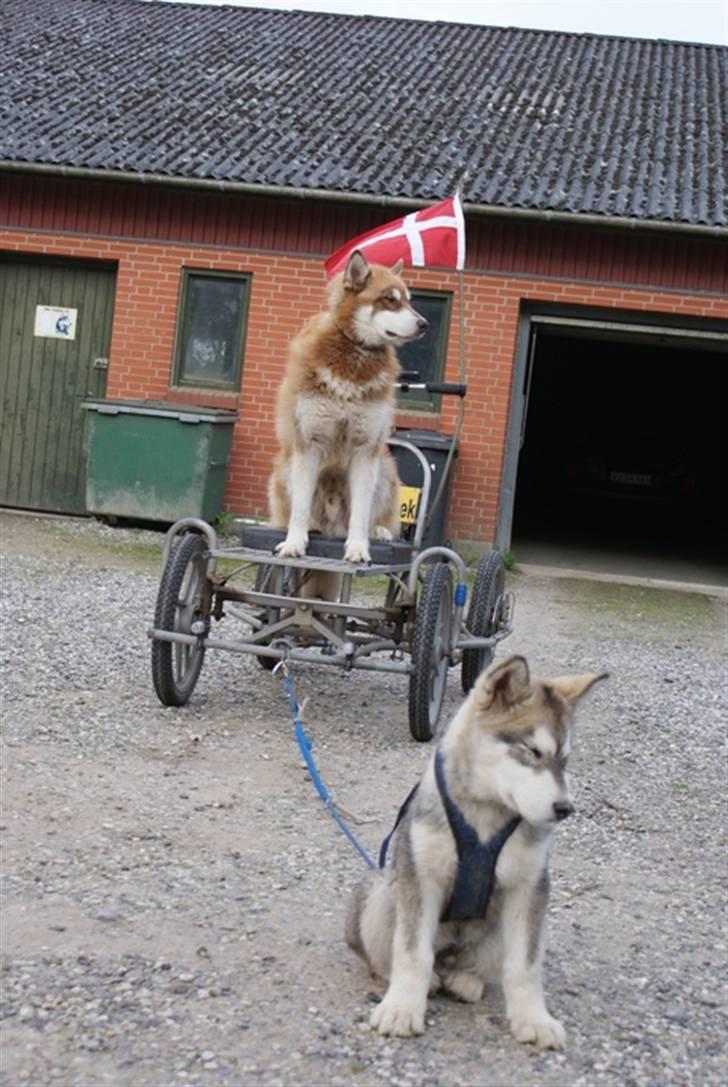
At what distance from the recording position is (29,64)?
1850 centimetres

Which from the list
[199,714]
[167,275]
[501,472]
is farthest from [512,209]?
[199,714]

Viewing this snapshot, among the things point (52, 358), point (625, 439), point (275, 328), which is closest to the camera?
point (275, 328)

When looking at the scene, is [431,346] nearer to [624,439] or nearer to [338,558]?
[338,558]

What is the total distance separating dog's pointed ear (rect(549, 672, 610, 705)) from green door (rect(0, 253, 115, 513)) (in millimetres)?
12578

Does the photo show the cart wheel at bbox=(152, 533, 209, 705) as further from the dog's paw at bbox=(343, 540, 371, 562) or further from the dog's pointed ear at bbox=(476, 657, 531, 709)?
the dog's pointed ear at bbox=(476, 657, 531, 709)

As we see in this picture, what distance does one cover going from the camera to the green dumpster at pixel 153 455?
14430mm

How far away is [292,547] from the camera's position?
23.8 feet

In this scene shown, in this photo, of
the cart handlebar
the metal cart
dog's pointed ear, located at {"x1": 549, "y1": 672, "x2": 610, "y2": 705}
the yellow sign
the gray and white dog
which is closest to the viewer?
the gray and white dog

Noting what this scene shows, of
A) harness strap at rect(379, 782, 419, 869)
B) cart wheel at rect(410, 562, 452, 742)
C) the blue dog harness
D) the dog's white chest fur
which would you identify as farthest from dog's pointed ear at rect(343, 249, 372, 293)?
the blue dog harness

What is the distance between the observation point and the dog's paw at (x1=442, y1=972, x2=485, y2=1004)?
397cm

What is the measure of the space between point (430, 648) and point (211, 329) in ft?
31.2

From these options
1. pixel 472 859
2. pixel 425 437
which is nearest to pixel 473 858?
pixel 472 859

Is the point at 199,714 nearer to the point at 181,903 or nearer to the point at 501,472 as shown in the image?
the point at 181,903

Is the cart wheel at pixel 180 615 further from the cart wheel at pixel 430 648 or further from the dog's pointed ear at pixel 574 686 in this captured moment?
the dog's pointed ear at pixel 574 686
